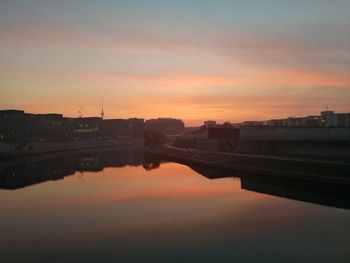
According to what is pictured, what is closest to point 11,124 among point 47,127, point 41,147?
point 47,127

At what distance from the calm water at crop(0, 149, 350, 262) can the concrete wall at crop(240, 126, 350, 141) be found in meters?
24.4

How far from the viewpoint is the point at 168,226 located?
25.3 meters

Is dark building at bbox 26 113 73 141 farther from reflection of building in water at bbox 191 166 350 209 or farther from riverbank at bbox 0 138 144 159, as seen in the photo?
reflection of building in water at bbox 191 166 350 209

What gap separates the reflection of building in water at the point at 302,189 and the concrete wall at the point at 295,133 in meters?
16.5

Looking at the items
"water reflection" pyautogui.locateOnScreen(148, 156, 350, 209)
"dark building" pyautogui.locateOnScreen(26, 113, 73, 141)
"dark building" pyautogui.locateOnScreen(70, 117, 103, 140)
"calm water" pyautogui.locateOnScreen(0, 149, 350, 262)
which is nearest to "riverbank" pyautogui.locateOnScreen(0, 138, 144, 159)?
"dark building" pyautogui.locateOnScreen(26, 113, 73, 141)

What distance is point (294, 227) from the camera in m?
25.0

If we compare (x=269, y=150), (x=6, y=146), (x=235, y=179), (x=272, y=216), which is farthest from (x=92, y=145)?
(x=272, y=216)

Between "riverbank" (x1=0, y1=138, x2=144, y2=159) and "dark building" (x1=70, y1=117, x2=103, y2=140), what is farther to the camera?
"dark building" (x1=70, y1=117, x2=103, y2=140)

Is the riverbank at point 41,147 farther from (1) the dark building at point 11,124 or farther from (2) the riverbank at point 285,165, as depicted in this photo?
(2) the riverbank at point 285,165

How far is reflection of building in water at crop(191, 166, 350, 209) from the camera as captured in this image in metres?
33.0

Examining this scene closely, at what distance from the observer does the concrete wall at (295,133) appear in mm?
57594

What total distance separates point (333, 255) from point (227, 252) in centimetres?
538

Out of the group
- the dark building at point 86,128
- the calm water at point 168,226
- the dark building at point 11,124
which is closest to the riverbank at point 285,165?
the calm water at point 168,226

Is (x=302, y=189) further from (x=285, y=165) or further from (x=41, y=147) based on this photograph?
(x=41, y=147)
